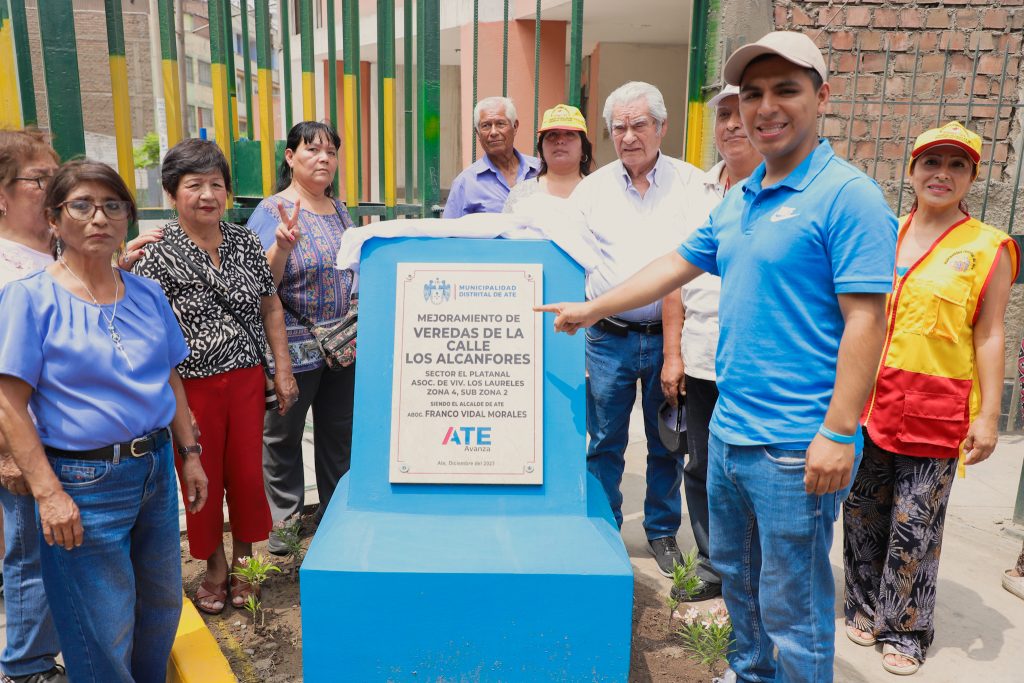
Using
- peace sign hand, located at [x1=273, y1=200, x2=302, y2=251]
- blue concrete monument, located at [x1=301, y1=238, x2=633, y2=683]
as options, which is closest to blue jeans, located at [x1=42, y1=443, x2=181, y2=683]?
blue concrete monument, located at [x1=301, y1=238, x2=633, y2=683]

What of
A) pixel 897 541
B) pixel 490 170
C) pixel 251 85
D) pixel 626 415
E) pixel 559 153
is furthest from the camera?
pixel 490 170

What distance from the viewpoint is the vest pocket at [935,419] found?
9.43 ft

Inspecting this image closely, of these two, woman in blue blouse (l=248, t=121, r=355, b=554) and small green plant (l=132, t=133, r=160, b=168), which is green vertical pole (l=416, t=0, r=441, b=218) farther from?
small green plant (l=132, t=133, r=160, b=168)

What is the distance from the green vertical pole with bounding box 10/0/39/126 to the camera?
303cm

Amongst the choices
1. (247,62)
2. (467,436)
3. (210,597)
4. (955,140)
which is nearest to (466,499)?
(467,436)

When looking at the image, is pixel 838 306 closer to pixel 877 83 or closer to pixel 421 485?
pixel 421 485

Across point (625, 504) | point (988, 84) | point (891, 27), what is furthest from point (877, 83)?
point (625, 504)

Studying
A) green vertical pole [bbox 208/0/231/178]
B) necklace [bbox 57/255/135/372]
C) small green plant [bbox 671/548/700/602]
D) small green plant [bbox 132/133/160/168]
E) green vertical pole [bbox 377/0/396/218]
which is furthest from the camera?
small green plant [bbox 132/133/160/168]

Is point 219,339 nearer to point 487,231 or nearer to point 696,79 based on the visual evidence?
point 487,231

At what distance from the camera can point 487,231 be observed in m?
2.75

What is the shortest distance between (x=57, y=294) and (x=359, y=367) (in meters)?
0.89

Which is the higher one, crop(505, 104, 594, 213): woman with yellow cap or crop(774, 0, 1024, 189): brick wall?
crop(774, 0, 1024, 189): brick wall

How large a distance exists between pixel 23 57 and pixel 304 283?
135 cm

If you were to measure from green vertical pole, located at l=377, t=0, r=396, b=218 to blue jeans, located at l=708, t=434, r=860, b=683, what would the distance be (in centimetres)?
249
